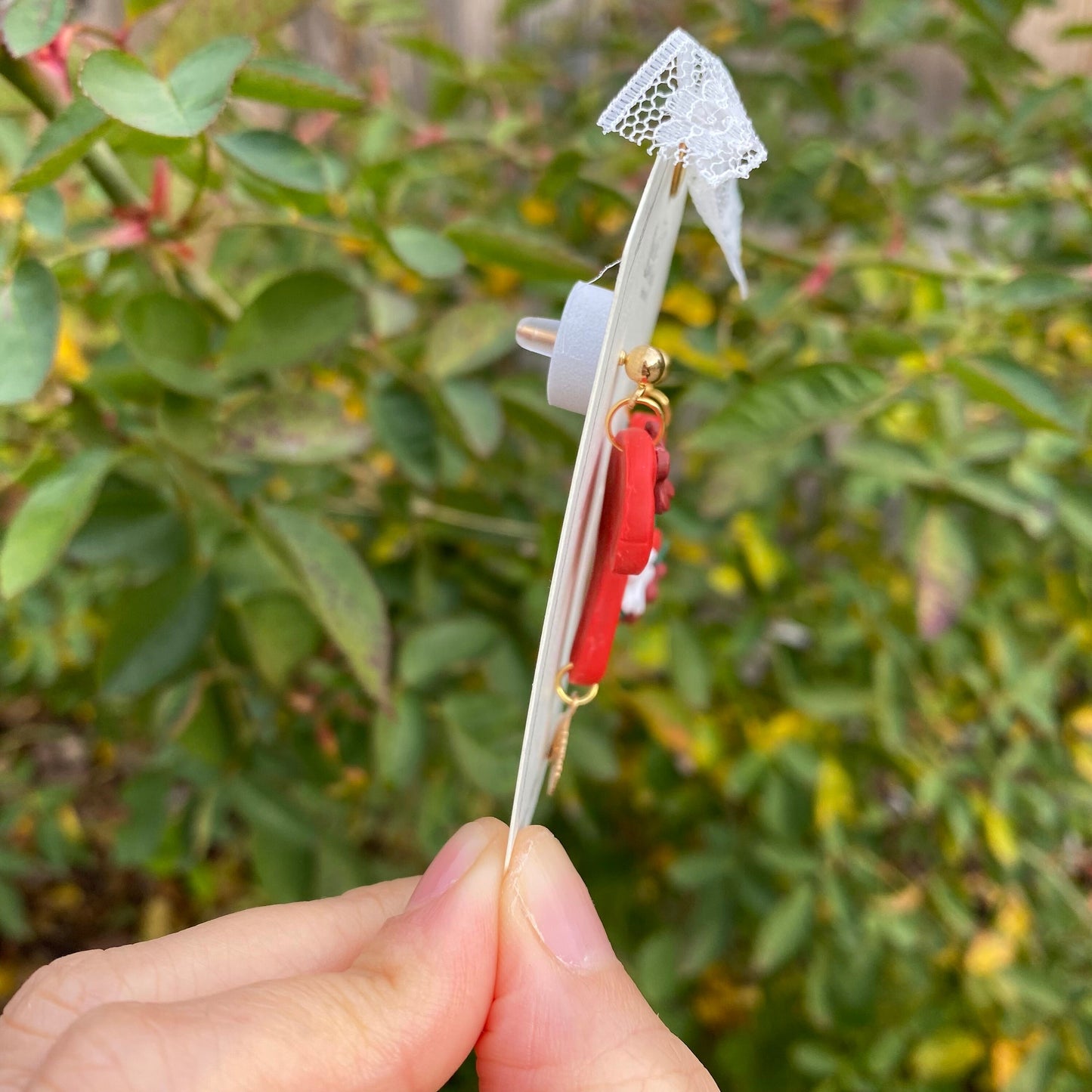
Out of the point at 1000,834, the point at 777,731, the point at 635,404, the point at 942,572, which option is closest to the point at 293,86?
the point at 635,404

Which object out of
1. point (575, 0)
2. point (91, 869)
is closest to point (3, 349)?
point (575, 0)

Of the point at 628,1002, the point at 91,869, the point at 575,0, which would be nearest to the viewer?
the point at 628,1002

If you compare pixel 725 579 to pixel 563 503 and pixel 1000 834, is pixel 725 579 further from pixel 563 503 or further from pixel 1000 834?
pixel 1000 834

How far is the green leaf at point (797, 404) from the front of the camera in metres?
0.62

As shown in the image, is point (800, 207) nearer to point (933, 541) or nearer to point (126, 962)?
point (933, 541)

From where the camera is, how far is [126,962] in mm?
429

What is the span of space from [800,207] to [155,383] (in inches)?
32.2

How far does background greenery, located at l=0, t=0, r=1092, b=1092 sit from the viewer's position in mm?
572

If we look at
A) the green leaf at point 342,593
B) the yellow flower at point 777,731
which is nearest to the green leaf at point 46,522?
the green leaf at point 342,593

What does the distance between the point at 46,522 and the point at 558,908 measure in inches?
14.0

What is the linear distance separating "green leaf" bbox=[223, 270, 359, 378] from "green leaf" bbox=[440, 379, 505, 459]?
0.10m

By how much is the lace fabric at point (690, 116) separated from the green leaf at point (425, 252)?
28cm

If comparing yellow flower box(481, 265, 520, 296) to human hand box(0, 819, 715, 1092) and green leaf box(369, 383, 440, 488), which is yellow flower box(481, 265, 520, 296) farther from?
human hand box(0, 819, 715, 1092)

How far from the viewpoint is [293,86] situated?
1.57ft
